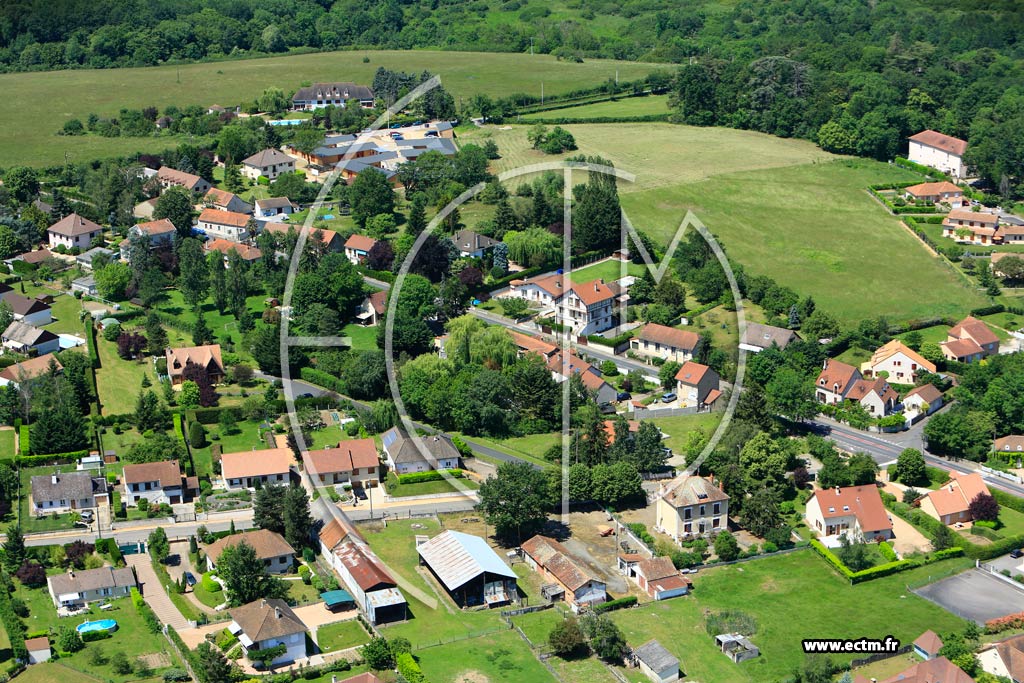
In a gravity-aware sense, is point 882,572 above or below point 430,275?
below

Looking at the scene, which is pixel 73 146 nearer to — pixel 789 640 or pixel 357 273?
pixel 357 273

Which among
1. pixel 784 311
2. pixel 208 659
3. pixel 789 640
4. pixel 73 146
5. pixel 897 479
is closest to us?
pixel 208 659

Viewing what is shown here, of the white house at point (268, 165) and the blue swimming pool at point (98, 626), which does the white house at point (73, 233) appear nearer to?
the white house at point (268, 165)

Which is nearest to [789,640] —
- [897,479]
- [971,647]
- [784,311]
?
[971,647]

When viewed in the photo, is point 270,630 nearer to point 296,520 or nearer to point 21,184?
point 296,520

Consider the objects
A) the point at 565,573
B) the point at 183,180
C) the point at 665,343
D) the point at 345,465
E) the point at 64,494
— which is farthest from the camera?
the point at 183,180

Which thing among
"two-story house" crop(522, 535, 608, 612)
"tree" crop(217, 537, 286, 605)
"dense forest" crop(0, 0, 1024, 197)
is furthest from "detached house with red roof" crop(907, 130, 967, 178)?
"tree" crop(217, 537, 286, 605)

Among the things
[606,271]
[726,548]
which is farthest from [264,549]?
[606,271]
